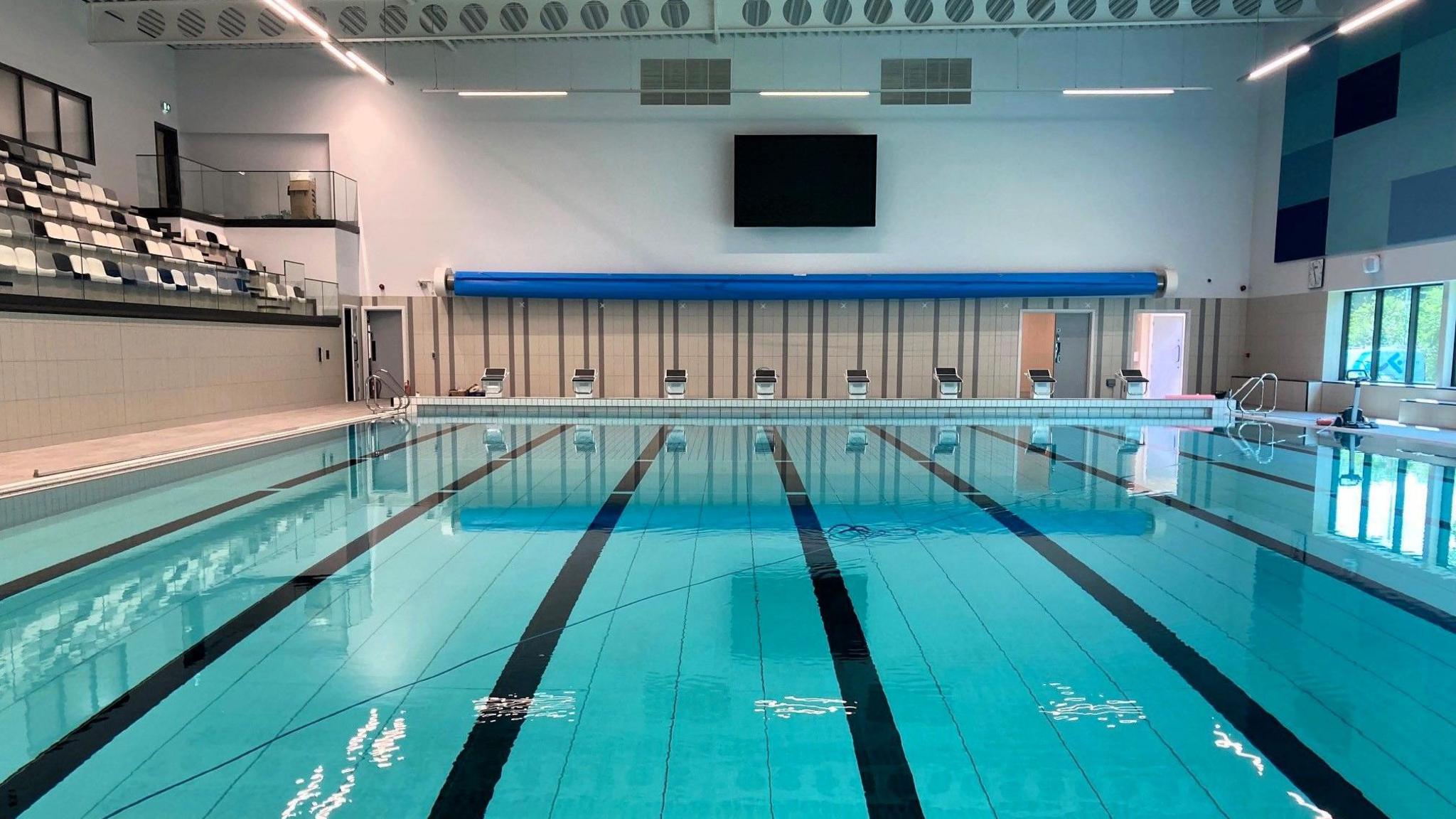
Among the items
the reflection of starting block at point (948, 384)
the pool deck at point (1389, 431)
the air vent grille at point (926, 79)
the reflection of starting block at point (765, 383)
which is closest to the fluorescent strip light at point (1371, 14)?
the pool deck at point (1389, 431)

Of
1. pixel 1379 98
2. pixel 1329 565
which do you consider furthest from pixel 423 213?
pixel 1379 98

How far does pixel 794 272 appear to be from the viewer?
12320 mm

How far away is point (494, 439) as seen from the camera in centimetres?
815

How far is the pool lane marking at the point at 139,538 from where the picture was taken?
328cm

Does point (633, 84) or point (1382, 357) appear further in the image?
point (633, 84)

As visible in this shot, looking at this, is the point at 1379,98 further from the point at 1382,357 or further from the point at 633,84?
the point at 633,84

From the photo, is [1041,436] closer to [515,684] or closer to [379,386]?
[515,684]

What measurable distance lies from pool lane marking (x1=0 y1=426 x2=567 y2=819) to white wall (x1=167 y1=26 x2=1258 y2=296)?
30.2ft

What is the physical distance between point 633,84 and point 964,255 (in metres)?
6.21

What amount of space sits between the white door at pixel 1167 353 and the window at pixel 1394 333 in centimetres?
216

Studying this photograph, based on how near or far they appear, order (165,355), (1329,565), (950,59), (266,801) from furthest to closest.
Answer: (950,59)
(165,355)
(1329,565)
(266,801)

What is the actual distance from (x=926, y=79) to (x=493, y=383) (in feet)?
28.3

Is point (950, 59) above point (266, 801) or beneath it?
above

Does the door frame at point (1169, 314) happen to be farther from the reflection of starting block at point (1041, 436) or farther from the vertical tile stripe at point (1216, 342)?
the reflection of starting block at point (1041, 436)
